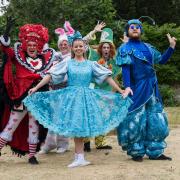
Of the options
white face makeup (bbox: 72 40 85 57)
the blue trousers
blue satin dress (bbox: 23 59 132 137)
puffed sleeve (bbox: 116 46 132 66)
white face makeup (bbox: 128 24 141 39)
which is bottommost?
the blue trousers

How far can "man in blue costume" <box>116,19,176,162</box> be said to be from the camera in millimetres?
6668

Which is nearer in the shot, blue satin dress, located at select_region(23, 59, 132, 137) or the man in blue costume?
blue satin dress, located at select_region(23, 59, 132, 137)

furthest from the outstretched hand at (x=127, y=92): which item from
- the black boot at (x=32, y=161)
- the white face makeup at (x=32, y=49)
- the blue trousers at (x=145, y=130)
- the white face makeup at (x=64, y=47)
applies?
the white face makeup at (x=64, y=47)

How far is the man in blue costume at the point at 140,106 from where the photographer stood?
6.67 m

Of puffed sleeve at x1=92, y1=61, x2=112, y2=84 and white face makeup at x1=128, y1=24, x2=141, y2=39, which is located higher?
white face makeup at x1=128, y1=24, x2=141, y2=39

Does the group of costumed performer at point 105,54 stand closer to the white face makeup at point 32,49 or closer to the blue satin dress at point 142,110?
the blue satin dress at point 142,110

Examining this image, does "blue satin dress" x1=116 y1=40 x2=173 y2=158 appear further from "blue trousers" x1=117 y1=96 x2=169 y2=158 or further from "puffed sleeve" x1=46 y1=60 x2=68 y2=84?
"puffed sleeve" x1=46 y1=60 x2=68 y2=84

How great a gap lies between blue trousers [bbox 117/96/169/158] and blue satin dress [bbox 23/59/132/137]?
11.0 inches

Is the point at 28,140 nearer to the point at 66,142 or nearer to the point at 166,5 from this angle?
the point at 66,142

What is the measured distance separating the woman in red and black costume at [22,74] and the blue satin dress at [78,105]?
0.96 ft

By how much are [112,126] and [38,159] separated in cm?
143

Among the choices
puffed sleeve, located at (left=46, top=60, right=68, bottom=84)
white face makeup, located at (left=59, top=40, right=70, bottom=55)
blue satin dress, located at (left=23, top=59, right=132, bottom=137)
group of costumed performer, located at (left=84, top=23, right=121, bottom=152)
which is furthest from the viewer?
white face makeup, located at (left=59, top=40, right=70, bottom=55)

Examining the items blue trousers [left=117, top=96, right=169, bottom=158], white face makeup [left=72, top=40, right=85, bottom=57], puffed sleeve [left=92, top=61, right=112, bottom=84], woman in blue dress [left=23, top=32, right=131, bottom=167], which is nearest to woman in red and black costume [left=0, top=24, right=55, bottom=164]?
woman in blue dress [left=23, top=32, right=131, bottom=167]

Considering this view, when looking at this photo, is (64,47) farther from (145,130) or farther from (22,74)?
(145,130)
